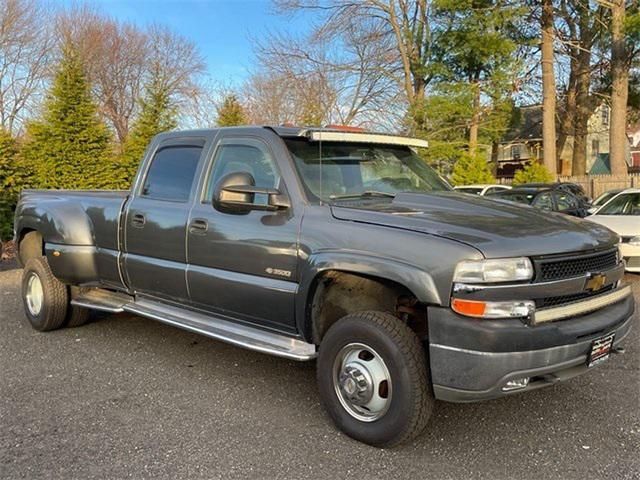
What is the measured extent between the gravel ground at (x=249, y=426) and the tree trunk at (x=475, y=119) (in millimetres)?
17208

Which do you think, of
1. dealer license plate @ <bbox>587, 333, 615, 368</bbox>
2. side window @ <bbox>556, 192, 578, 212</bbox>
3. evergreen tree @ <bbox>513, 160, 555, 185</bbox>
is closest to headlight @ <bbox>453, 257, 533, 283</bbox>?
dealer license plate @ <bbox>587, 333, 615, 368</bbox>

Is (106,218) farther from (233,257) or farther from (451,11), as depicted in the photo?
(451,11)

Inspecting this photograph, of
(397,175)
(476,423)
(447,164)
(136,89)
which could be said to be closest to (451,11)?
(447,164)

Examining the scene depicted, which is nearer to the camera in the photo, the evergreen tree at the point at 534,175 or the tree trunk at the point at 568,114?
the evergreen tree at the point at 534,175

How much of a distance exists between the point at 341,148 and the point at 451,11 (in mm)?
18257

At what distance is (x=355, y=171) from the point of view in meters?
4.16

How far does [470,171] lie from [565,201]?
8.61 metres

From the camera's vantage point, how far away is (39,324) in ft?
19.2

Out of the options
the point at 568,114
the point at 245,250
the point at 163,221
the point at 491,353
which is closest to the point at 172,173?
the point at 163,221

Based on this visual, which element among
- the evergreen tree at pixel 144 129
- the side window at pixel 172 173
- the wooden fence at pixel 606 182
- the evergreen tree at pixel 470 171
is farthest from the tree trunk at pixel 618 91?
the side window at pixel 172 173

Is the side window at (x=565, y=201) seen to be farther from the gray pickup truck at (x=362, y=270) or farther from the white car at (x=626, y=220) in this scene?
the gray pickup truck at (x=362, y=270)

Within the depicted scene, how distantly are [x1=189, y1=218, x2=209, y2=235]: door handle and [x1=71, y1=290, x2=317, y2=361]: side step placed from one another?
26.5 inches

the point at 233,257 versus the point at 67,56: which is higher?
the point at 67,56

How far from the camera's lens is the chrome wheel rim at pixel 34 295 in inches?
233
